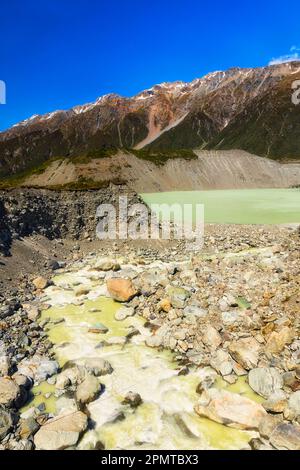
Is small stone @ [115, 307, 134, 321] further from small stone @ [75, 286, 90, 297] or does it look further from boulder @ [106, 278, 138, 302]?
small stone @ [75, 286, 90, 297]

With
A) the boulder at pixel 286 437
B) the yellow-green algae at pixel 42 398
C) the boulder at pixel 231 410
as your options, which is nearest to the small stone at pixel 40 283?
the yellow-green algae at pixel 42 398

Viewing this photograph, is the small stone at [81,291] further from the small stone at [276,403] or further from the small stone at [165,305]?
the small stone at [276,403]

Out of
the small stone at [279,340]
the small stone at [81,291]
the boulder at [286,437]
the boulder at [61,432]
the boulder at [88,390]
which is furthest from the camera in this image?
the small stone at [81,291]

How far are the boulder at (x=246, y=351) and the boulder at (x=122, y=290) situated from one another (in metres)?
8.14

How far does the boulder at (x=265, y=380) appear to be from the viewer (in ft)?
42.9

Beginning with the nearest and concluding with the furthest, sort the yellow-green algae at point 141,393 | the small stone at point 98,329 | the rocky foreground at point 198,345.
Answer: the yellow-green algae at point 141,393 → the rocky foreground at point 198,345 → the small stone at point 98,329

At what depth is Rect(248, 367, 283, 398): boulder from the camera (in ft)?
42.9

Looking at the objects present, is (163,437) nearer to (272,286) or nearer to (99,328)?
(99,328)

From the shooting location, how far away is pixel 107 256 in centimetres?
3353

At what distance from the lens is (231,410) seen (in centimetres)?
1202

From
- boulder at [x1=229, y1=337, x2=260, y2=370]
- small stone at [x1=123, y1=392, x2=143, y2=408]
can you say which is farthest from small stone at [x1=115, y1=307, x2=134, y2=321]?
small stone at [x1=123, y1=392, x2=143, y2=408]

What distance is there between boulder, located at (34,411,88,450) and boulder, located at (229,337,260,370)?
648cm

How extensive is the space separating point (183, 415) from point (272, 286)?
33.3ft

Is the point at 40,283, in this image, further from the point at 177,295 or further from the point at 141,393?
the point at 141,393
